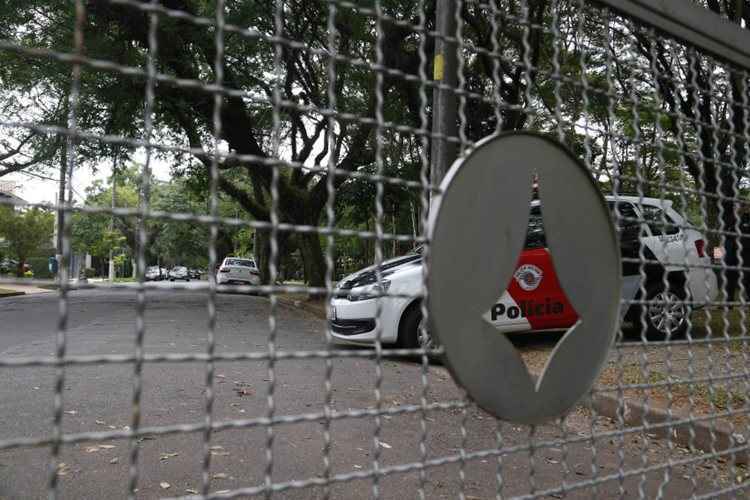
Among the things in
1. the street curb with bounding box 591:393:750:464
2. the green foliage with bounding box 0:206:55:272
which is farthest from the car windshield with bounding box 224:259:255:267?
the street curb with bounding box 591:393:750:464

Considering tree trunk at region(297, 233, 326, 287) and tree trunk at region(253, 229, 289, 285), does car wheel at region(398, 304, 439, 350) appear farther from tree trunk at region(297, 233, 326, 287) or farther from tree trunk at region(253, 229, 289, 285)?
tree trunk at region(297, 233, 326, 287)

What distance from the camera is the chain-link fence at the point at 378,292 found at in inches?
43.6

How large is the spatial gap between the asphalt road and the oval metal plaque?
126 mm

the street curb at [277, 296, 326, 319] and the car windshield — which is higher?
the car windshield

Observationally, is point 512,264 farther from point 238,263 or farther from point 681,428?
point 238,263

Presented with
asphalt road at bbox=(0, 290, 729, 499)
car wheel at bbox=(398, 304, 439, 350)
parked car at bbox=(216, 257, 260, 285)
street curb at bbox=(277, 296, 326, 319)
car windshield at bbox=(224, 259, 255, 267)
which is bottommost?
asphalt road at bbox=(0, 290, 729, 499)

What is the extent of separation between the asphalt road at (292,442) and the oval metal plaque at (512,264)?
13cm

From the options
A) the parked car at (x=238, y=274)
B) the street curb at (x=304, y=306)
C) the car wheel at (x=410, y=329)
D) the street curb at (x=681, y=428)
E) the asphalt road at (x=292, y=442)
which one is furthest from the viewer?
the parked car at (x=238, y=274)

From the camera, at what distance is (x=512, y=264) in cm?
142

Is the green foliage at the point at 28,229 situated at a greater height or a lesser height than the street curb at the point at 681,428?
greater

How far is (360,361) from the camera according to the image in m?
6.38

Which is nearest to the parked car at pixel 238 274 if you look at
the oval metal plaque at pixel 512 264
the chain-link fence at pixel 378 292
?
the chain-link fence at pixel 378 292

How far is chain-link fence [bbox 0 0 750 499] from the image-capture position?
1107 millimetres

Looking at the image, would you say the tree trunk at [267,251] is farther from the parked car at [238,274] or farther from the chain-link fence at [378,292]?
the parked car at [238,274]
